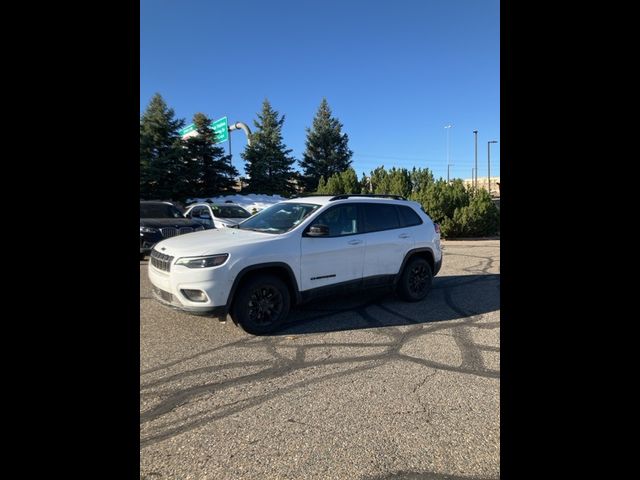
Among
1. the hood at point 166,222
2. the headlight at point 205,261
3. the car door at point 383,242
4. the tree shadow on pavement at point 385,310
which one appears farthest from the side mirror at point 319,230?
the hood at point 166,222

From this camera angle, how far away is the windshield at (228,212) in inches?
563

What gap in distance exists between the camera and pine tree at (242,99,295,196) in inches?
1465

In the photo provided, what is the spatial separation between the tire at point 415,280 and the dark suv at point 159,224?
22.5ft

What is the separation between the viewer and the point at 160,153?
1303 inches

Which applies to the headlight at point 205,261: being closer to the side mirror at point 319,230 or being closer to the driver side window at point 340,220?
the side mirror at point 319,230

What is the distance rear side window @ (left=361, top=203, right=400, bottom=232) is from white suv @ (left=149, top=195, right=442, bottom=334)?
2 cm

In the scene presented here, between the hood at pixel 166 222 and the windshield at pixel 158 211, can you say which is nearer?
the hood at pixel 166 222

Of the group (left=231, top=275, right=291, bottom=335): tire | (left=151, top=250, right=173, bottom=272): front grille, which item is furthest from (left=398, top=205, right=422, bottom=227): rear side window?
(left=151, top=250, right=173, bottom=272): front grille
